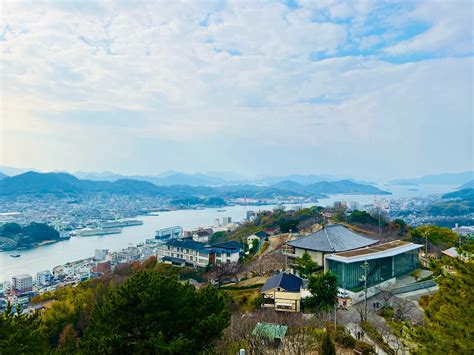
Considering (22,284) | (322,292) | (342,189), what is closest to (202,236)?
(22,284)

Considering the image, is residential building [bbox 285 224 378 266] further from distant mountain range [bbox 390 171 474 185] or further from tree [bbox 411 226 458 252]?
distant mountain range [bbox 390 171 474 185]

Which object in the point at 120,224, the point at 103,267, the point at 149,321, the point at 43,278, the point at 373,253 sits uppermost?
the point at 149,321

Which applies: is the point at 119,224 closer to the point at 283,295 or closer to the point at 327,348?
the point at 283,295

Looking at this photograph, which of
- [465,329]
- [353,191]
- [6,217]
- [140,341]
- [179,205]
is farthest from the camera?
[353,191]

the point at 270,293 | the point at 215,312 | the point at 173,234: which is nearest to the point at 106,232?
the point at 173,234

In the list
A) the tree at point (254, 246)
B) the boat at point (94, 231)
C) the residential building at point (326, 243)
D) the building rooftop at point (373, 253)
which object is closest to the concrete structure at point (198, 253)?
the tree at point (254, 246)

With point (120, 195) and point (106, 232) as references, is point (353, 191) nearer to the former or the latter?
point (120, 195)

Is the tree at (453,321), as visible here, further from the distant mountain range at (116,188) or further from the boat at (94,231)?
the distant mountain range at (116,188)

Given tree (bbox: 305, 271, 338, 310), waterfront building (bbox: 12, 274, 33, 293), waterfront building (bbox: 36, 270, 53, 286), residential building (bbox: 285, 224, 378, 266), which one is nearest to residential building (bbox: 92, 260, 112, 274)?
waterfront building (bbox: 36, 270, 53, 286)
